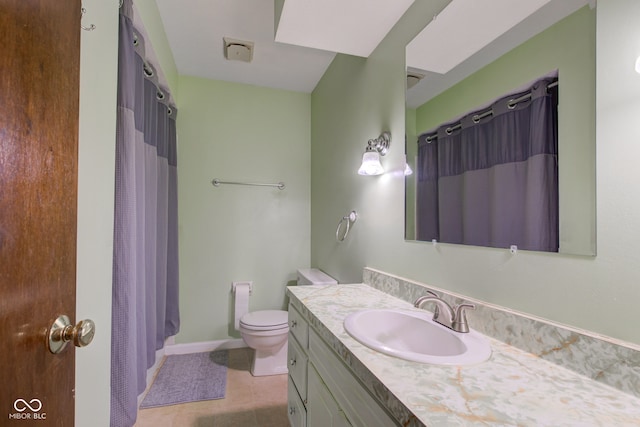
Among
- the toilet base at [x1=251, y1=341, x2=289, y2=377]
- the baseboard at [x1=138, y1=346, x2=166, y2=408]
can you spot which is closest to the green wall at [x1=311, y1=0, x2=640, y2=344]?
the toilet base at [x1=251, y1=341, x2=289, y2=377]

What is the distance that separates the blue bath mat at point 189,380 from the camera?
1.92 metres

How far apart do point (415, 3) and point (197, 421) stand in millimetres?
2541

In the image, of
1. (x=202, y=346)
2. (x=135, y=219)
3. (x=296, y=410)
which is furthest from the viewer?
(x=202, y=346)

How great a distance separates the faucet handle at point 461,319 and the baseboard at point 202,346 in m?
2.29

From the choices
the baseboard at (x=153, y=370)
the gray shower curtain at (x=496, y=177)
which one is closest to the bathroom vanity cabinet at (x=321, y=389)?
the gray shower curtain at (x=496, y=177)

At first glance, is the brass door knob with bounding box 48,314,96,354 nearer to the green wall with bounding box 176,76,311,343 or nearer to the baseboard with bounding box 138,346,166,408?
the baseboard with bounding box 138,346,166,408

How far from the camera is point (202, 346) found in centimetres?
260

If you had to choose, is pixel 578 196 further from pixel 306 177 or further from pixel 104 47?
pixel 306 177

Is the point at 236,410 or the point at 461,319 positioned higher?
the point at 461,319

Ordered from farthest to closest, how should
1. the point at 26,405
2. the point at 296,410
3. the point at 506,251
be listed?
the point at 296,410 < the point at 506,251 < the point at 26,405

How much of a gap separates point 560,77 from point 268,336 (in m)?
2.14

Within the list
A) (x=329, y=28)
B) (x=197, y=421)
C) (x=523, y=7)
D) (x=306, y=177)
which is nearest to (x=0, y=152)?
(x=523, y=7)

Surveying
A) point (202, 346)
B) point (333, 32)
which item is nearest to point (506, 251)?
point (333, 32)

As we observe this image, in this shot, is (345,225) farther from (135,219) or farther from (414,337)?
(135,219)
